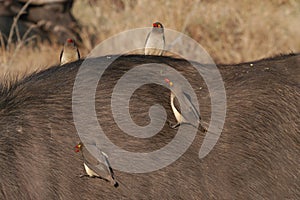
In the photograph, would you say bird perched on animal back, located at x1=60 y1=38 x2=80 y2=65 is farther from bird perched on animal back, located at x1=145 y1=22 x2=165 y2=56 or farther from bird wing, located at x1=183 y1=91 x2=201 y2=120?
bird wing, located at x1=183 y1=91 x2=201 y2=120

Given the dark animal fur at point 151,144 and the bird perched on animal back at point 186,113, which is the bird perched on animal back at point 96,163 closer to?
the dark animal fur at point 151,144

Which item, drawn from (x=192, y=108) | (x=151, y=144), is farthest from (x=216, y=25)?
(x=151, y=144)

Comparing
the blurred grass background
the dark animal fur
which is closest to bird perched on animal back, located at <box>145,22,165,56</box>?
the dark animal fur

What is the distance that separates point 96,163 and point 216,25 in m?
7.74

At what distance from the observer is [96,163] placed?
3025 mm

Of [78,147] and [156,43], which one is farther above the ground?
[78,147]

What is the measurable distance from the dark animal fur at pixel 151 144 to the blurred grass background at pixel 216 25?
19.3 feet

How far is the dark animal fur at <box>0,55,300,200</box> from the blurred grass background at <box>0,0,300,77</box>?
5881 millimetres

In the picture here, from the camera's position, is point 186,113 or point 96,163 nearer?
point 96,163

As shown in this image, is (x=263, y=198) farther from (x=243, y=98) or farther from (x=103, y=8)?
(x=103, y=8)

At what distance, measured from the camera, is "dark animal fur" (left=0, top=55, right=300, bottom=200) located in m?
3.06

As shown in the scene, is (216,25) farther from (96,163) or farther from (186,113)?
(96,163)

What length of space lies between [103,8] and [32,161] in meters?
9.72

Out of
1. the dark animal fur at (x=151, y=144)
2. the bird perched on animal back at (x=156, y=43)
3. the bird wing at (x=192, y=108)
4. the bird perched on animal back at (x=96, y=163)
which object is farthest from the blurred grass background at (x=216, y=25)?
the bird perched on animal back at (x=96, y=163)
